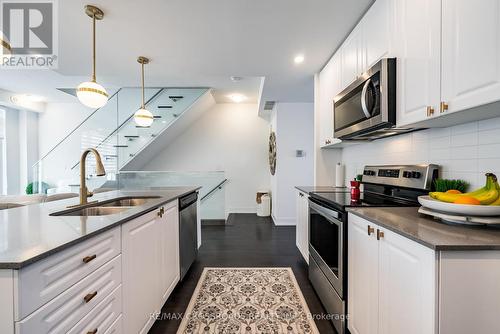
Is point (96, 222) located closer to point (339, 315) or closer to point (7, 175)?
point (339, 315)

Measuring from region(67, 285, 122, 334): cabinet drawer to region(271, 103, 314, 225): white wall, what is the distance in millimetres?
3668

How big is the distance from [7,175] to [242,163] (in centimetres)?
565

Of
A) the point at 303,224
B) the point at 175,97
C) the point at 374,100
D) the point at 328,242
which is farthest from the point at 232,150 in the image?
the point at 374,100

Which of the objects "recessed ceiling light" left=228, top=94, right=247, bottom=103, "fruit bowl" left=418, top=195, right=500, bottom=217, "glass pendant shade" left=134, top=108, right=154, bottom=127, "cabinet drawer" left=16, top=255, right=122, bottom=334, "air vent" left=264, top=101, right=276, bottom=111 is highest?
"recessed ceiling light" left=228, top=94, right=247, bottom=103

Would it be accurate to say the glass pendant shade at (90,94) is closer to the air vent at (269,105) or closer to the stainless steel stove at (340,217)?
the stainless steel stove at (340,217)

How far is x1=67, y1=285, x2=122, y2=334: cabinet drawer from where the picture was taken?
3.12 ft

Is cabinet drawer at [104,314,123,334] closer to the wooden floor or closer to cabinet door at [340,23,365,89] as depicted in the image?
the wooden floor

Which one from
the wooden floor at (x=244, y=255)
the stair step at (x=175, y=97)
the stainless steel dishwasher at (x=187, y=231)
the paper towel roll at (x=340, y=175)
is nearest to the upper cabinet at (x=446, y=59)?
the paper towel roll at (x=340, y=175)

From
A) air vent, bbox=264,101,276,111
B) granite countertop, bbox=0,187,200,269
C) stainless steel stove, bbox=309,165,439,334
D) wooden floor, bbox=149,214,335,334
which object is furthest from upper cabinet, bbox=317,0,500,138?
air vent, bbox=264,101,276,111

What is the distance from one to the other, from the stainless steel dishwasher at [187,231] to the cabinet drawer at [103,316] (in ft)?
3.43

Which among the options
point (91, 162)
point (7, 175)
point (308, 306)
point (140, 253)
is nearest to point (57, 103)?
point (7, 175)

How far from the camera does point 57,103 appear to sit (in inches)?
233

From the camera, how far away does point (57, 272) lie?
0.83m

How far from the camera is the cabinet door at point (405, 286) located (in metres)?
0.85
